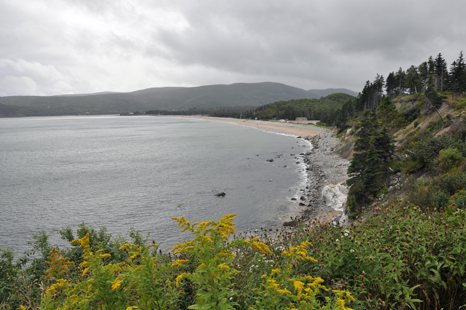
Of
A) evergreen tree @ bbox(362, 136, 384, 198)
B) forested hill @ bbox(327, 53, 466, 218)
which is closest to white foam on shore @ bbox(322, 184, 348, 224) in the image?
forested hill @ bbox(327, 53, 466, 218)

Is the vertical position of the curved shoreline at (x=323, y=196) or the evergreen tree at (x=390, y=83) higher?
the evergreen tree at (x=390, y=83)

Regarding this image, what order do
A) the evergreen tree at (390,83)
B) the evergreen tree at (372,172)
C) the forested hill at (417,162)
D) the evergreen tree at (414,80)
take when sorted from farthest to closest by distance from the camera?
the evergreen tree at (390,83)
the evergreen tree at (414,80)
the evergreen tree at (372,172)
the forested hill at (417,162)

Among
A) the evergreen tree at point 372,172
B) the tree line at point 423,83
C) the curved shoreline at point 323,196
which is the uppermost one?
the tree line at point 423,83

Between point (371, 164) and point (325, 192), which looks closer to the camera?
point (371, 164)

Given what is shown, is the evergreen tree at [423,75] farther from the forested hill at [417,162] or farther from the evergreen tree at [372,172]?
the evergreen tree at [372,172]

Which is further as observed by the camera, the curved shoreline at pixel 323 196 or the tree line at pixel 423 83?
the tree line at pixel 423 83

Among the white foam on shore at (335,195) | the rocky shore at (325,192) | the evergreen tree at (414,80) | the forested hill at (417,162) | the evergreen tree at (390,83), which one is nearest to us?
the forested hill at (417,162)

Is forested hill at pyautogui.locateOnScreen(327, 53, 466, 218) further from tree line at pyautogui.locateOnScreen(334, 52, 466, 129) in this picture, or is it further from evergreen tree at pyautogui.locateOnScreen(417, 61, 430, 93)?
evergreen tree at pyautogui.locateOnScreen(417, 61, 430, 93)

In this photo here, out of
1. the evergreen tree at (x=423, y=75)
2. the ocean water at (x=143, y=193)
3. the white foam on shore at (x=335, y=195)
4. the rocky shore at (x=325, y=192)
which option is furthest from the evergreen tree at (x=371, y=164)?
the evergreen tree at (x=423, y=75)

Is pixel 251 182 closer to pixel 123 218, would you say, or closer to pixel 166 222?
pixel 166 222

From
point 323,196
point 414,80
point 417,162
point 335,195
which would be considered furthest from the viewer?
point 414,80

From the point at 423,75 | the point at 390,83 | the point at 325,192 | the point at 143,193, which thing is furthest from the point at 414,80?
the point at 143,193

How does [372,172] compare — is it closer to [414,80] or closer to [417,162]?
[417,162]

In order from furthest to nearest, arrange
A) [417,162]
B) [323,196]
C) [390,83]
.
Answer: [390,83]
[323,196]
[417,162]
